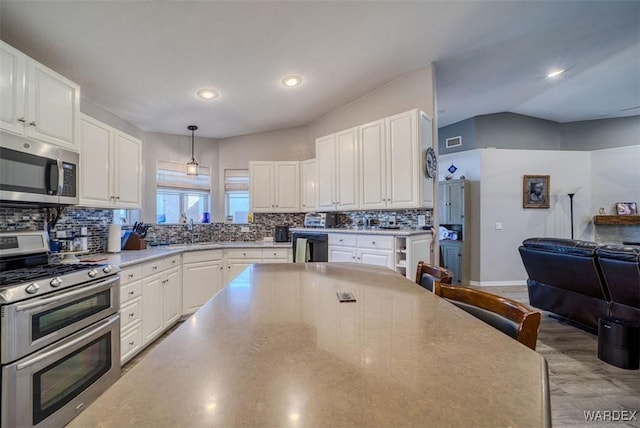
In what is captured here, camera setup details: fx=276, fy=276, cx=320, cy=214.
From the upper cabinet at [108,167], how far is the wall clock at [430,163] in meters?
3.32

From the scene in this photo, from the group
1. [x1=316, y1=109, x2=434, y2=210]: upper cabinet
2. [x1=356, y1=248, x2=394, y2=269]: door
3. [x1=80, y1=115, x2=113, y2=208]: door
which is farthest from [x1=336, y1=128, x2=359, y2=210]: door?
[x1=80, y1=115, x2=113, y2=208]: door

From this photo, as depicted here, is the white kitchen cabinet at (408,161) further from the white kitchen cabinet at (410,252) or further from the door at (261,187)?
the door at (261,187)

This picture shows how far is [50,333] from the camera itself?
1.61 m

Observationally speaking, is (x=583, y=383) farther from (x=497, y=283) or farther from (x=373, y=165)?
(x=497, y=283)

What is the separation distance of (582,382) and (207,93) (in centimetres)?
454

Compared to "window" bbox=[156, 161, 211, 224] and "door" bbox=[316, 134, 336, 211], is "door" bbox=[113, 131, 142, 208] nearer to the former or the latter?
"window" bbox=[156, 161, 211, 224]

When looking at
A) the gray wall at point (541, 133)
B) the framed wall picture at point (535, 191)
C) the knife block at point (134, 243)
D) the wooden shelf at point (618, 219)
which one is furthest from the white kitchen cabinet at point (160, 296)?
the wooden shelf at point (618, 219)

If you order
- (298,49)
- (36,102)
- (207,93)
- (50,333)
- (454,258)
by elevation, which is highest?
(298,49)

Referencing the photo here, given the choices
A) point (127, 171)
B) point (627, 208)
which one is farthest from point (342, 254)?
point (627, 208)

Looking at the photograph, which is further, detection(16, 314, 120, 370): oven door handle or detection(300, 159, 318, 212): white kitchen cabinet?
detection(300, 159, 318, 212): white kitchen cabinet

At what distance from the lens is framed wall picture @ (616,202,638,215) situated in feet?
17.9

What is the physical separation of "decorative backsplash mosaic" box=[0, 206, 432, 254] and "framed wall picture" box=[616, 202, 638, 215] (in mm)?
5064

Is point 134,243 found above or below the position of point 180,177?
below

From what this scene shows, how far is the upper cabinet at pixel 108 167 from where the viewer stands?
247cm
